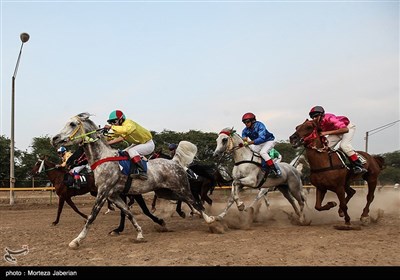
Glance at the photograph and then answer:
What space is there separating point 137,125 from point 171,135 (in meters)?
44.0

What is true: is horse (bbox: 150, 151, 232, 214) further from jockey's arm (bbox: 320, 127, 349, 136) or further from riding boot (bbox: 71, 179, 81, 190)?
jockey's arm (bbox: 320, 127, 349, 136)

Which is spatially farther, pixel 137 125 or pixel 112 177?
pixel 137 125

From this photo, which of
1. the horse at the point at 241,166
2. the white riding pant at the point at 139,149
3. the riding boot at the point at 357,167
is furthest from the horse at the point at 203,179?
the riding boot at the point at 357,167

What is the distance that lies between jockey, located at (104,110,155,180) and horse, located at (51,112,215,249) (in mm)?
190

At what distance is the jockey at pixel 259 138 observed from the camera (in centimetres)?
1047

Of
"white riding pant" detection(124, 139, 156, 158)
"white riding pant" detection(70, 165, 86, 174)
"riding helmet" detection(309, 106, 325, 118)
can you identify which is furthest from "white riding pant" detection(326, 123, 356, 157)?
"white riding pant" detection(70, 165, 86, 174)

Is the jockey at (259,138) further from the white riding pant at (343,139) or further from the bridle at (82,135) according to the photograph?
the bridle at (82,135)

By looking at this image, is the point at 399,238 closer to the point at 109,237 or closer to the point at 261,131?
the point at 261,131

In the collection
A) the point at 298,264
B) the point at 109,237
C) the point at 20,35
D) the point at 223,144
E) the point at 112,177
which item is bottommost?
the point at 109,237

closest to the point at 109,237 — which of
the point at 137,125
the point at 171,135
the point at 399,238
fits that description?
the point at 137,125

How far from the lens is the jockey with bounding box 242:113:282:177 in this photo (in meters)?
10.5

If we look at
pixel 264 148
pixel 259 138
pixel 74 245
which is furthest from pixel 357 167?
pixel 74 245

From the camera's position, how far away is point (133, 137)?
899cm

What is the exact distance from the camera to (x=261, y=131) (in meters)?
10.7
